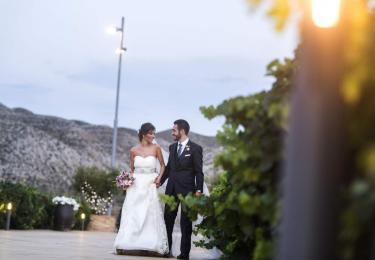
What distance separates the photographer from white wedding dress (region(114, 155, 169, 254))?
33.1 ft

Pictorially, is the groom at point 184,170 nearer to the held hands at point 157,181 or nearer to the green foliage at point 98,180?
the held hands at point 157,181

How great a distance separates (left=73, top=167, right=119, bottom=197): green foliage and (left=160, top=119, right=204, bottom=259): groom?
64.2 feet

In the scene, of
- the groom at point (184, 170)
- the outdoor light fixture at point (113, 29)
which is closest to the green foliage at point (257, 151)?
the groom at point (184, 170)

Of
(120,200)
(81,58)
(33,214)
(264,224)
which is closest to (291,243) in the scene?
(264,224)

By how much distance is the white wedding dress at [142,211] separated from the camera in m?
10.1

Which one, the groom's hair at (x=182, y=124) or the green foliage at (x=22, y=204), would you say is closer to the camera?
the groom's hair at (x=182, y=124)

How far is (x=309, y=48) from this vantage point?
1.87 metres

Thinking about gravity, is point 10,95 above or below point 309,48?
above

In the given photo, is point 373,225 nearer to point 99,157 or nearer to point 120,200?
point 120,200

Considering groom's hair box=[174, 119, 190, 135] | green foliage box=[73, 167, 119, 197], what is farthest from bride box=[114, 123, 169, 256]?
green foliage box=[73, 167, 119, 197]

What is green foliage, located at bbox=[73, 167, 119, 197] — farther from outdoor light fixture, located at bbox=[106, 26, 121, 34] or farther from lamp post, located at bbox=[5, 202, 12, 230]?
lamp post, located at bbox=[5, 202, 12, 230]

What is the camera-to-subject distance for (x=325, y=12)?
1856mm

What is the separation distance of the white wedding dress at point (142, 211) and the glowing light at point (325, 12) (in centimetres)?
840

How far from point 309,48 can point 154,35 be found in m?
23.1
